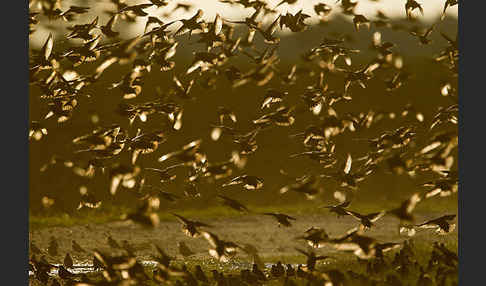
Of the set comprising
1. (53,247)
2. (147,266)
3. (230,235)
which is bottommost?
(147,266)

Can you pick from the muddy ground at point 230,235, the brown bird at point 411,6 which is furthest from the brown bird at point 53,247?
the brown bird at point 411,6

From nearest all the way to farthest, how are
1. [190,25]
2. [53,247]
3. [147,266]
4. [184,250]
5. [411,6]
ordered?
[190,25] → [411,6] → [147,266] → [184,250] → [53,247]

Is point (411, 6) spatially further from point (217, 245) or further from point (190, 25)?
point (217, 245)

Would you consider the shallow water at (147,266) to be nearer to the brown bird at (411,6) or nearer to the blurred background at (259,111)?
the blurred background at (259,111)

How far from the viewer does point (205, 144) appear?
731 centimetres

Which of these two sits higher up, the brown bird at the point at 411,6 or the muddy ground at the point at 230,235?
the brown bird at the point at 411,6

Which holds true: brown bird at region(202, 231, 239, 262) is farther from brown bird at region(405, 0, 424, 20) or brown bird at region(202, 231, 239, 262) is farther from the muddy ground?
brown bird at region(405, 0, 424, 20)

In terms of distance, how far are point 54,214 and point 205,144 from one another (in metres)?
2.05

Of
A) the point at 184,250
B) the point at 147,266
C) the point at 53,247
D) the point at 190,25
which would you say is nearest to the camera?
the point at 190,25

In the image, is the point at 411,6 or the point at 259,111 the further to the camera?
the point at 259,111

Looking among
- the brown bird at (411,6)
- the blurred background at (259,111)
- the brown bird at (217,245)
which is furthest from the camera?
the blurred background at (259,111)

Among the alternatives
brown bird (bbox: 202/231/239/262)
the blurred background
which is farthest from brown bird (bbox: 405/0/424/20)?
brown bird (bbox: 202/231/239/262)

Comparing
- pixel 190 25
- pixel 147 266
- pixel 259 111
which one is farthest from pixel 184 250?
pixel 190 25

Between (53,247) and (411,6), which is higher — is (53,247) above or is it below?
below
